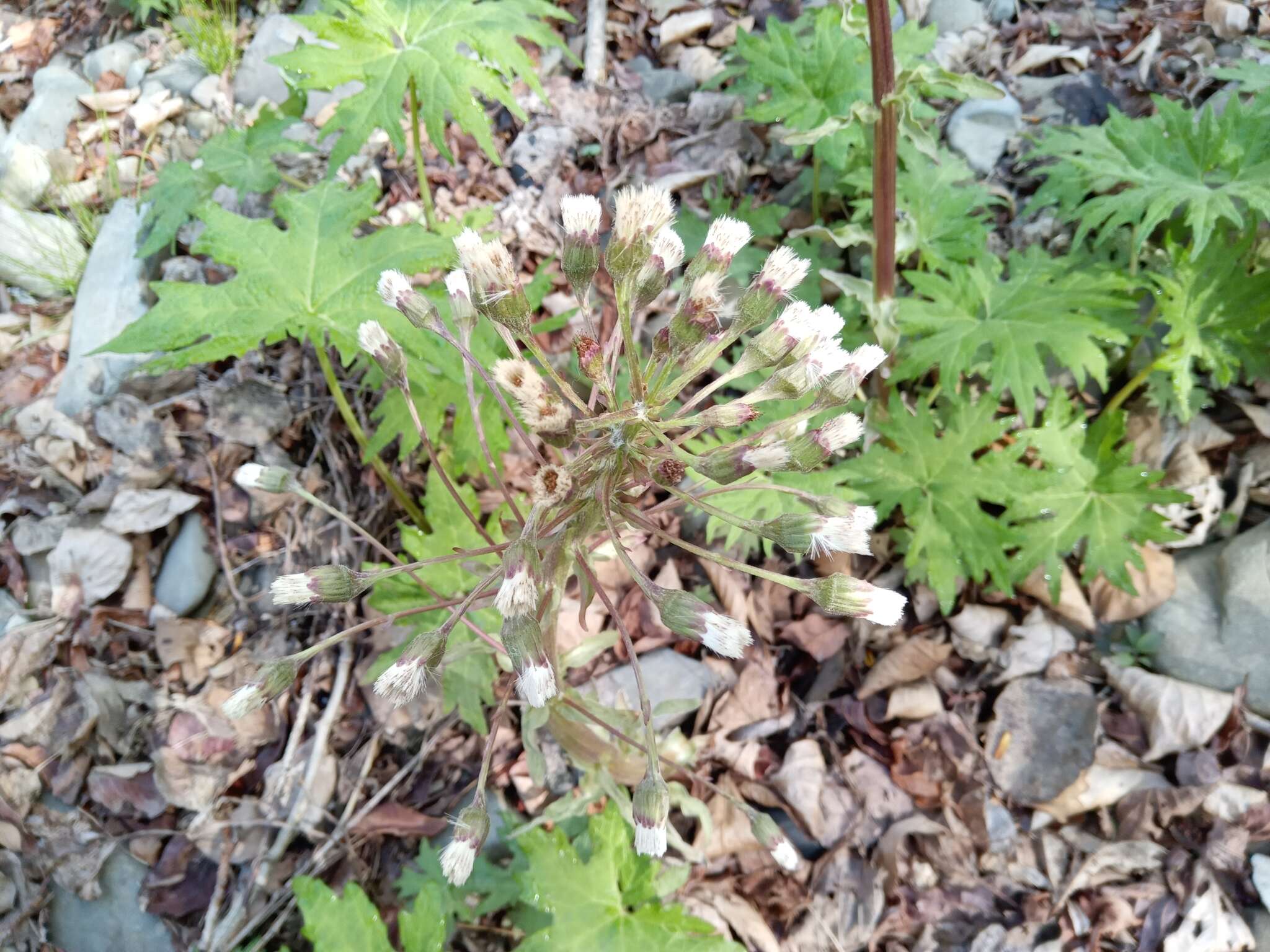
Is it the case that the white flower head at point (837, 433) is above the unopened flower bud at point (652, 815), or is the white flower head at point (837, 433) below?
above

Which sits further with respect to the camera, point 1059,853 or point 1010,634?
point 1010,634

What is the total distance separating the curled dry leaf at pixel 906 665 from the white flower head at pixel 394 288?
2304mm

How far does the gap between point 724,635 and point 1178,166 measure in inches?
108

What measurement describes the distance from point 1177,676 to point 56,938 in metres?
4.24

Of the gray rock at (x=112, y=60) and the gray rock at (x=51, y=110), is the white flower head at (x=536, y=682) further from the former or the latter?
the gray rock at (x=112, y=60)

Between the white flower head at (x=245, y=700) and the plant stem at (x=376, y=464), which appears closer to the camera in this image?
the white flower head at (x=245, y=700)

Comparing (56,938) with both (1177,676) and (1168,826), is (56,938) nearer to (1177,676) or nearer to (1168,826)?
(1168,826)

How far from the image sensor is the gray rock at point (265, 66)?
191 inches

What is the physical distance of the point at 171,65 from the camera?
201 inches

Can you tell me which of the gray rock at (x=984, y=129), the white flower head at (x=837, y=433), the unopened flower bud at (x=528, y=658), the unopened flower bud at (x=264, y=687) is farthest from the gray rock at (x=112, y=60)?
the white flower head at (x=837, y=433)

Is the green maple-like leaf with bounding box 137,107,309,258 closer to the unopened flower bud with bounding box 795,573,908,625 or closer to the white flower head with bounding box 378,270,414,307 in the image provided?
the white flower head with bounding box 378,270,414,307

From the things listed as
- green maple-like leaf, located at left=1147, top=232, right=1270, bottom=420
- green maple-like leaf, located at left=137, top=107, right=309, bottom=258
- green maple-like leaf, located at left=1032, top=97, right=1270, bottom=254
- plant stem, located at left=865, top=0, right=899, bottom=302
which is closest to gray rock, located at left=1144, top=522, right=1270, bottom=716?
green maple-like leaf, located at left=1147, top=232, right=1270, bottom=420

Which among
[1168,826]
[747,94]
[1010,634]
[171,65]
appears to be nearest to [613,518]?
[1010,634]

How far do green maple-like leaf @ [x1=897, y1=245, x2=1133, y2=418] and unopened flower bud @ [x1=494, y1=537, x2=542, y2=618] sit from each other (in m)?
2.06
